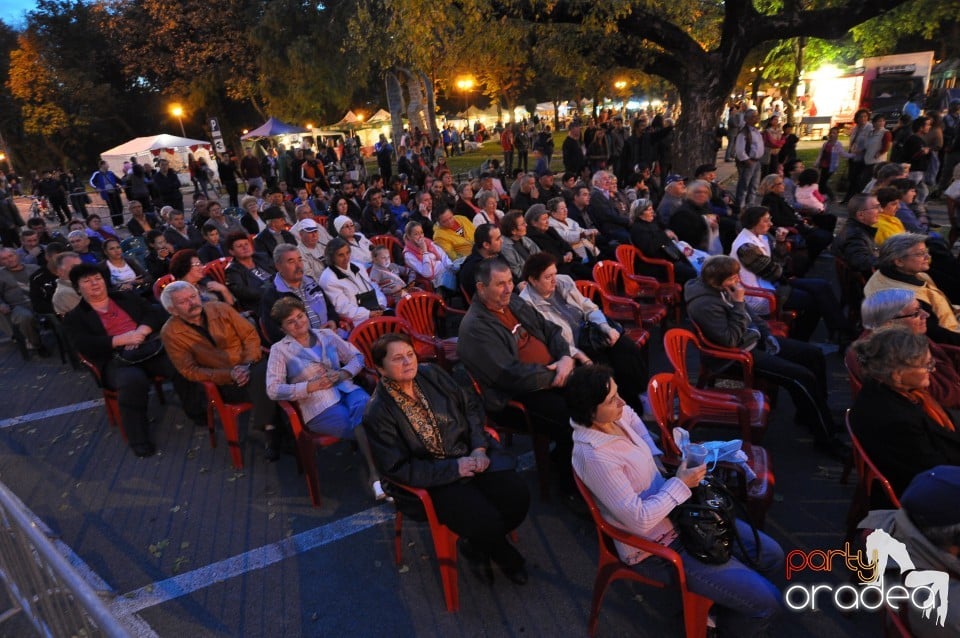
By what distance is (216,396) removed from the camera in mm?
4262

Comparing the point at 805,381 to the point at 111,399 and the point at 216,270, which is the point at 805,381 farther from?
the point at 216,270

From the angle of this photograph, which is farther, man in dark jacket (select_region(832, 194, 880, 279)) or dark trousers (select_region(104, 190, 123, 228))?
dark trousers (select_region(104, 190, 123, 228))

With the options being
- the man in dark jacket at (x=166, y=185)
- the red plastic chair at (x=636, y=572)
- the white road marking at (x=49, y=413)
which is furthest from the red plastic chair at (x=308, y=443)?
the man in dark jacket at (x=166, y=185)

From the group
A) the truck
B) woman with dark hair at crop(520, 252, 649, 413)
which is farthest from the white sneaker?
the truck

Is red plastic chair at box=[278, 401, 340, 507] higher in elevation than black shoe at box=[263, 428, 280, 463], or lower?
higher

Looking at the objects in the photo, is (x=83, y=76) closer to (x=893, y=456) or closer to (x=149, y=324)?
(x=149, y=324)

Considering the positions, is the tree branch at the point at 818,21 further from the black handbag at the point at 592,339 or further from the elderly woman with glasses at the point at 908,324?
the black handbag at the point at 592,339

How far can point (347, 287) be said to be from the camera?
524cm

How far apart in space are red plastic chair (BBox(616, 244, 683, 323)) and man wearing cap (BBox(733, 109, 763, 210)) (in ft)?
16.9

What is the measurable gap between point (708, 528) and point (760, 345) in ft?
7.40

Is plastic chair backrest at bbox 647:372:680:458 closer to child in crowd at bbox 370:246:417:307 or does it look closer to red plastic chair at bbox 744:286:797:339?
red plastic chair at bbox 744:286:797:339

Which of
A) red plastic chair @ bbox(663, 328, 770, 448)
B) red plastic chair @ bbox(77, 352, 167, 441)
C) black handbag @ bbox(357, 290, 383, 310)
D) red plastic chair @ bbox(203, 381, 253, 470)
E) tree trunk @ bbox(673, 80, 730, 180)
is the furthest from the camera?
tree trunk @ bbox(673, 80, 730, 180)

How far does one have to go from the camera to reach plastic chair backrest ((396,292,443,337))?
524 cm

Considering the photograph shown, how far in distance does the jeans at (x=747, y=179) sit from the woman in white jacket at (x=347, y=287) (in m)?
8.52
